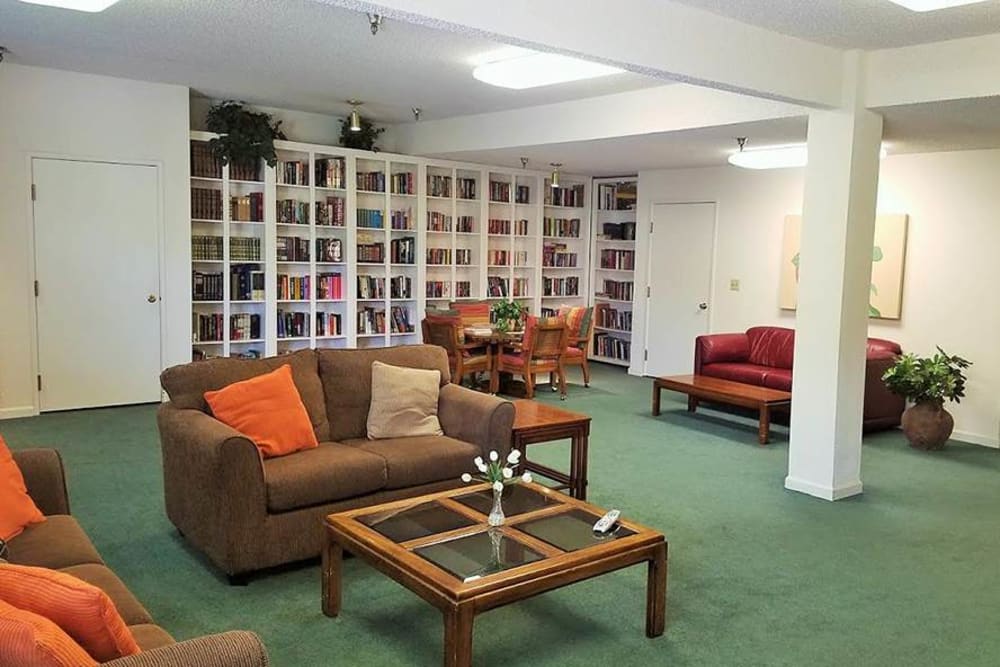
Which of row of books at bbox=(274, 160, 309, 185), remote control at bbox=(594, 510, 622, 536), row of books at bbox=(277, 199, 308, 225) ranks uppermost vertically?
row of books at bbox=(274, 160, 309, 185)

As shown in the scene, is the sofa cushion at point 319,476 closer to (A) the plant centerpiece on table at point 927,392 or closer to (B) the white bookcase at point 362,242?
(B) the white bookcase at point 362,242

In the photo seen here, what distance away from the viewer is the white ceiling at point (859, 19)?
3.69 meters

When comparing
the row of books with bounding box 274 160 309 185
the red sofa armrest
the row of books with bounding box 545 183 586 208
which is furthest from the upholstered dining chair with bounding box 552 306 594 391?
the row of books with bounding box 274 160 309 185

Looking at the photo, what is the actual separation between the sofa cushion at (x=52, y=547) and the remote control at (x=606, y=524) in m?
1.62

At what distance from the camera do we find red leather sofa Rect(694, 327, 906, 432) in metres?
6.46

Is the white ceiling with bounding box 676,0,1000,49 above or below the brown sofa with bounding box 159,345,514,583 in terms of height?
above

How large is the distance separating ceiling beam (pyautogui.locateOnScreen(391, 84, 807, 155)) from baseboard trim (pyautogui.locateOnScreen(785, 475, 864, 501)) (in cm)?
222

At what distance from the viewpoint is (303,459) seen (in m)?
3.59

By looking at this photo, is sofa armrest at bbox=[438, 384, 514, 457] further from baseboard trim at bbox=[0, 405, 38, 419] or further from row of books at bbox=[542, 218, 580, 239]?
row of books at bbox=[542, 218, 580, 239]

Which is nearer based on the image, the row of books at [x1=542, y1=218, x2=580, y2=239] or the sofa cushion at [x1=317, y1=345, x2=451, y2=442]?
the sofa cushion at [x1=317, y1=345, x2=451, y2=442]

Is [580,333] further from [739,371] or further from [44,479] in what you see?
[44,479]

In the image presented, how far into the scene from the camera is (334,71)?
573 centimetres

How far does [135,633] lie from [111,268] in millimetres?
5248

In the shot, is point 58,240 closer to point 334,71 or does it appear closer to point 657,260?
point 334,71
